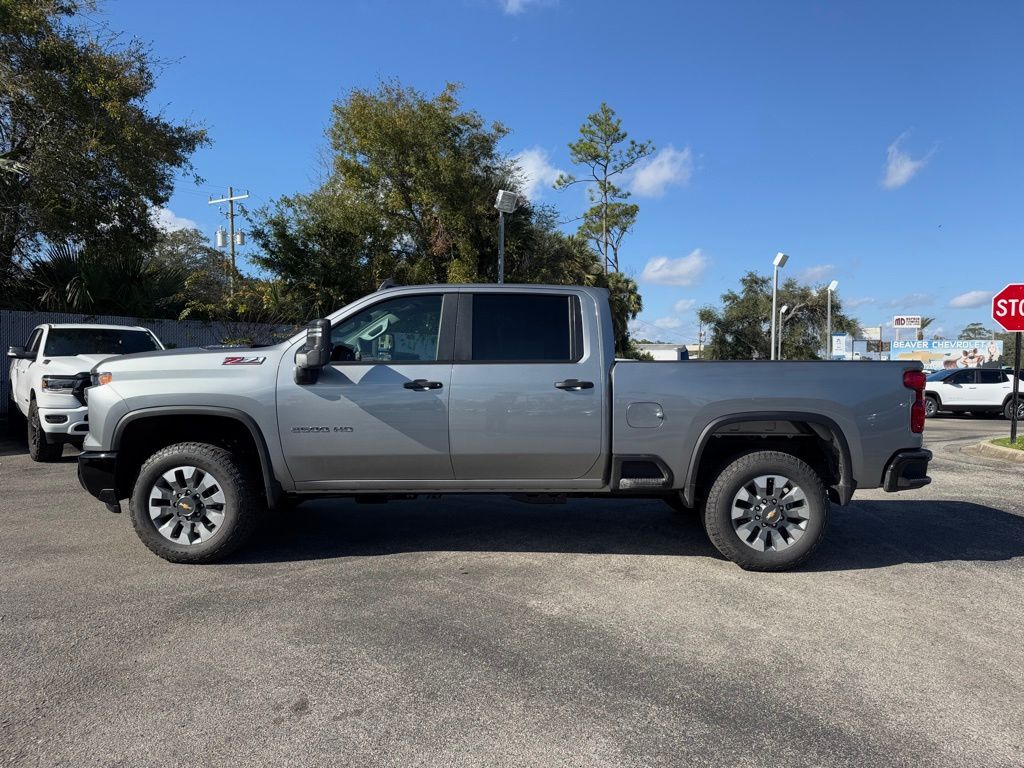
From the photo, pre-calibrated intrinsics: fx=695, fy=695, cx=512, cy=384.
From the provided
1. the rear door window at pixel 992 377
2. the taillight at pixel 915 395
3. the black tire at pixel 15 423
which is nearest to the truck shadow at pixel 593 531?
the taillight at pixel 915 395

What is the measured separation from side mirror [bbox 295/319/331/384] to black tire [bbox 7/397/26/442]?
369 inches

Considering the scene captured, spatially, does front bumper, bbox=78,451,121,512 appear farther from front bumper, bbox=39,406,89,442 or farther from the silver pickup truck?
front bumper, bbox=39,406,89,442

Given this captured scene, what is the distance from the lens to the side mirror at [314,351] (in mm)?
4613

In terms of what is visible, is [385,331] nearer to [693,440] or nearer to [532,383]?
[532,383]

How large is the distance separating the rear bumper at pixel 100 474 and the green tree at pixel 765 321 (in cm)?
5005

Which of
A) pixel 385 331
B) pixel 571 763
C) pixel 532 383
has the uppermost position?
pixel 385 331

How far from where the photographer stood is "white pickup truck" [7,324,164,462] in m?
8.93

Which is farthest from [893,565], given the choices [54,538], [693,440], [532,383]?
[54,538]

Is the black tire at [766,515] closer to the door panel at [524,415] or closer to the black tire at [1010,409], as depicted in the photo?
the door panel at [524,415]

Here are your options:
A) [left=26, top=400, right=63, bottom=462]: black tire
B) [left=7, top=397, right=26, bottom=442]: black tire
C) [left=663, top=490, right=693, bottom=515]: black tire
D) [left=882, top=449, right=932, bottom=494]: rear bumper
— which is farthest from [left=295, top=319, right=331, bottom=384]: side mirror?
[left=7, top=397, right=26, bottom=442]: black tire

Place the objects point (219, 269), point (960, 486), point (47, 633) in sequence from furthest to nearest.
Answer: point (219, 269) < point (960, 486) < point (47, 633)

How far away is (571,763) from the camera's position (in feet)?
8.63

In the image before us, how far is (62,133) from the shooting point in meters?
13.5

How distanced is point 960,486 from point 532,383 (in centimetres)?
650
